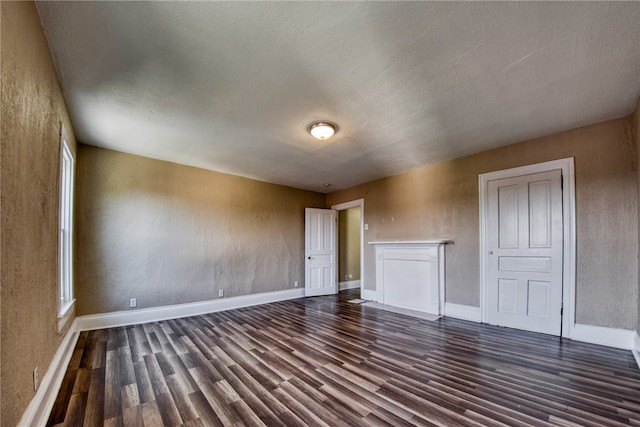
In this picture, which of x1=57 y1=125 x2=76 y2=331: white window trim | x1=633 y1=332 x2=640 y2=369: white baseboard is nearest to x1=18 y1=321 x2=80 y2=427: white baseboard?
x1=57 y1=125 x2=76 y2=331: white window trim

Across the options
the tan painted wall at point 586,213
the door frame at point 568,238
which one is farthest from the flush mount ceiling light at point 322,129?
the door frame at point 568,238

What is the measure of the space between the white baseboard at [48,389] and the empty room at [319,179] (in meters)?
0.03

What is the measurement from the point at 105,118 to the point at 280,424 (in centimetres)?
353

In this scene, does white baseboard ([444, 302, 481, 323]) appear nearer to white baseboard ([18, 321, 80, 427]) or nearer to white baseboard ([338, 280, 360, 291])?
white baseboard ([338, 280, 360, 291])

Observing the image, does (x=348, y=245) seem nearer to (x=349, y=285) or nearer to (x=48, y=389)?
(x=349, y=285)

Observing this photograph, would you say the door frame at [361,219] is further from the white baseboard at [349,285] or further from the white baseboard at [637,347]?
the white baseboard at [637,347]

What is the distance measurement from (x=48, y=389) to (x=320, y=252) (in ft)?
16.1

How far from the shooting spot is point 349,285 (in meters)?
7.39

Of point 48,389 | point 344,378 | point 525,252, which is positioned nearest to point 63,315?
Result: point 48,389

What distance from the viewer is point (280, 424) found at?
6.05 ft

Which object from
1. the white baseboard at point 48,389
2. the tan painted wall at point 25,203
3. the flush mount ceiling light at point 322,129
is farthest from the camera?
the flush mount ceiling light at point 322,129

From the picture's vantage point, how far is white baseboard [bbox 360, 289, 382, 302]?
558 centimetres

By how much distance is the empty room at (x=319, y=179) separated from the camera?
70.4 inches

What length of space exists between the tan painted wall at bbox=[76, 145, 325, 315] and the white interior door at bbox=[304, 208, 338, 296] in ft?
1.20
